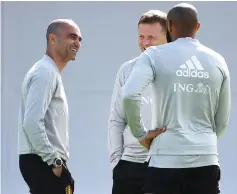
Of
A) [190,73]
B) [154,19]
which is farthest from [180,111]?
[154,19]

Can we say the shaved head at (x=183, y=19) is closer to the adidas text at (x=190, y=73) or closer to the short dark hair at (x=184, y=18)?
the short dark hair at (x=184, y=18)

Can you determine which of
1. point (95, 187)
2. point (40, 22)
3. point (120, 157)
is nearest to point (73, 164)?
point (95, 187)

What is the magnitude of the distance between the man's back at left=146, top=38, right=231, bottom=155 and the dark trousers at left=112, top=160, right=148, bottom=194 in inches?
28.0

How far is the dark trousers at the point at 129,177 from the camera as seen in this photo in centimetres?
463

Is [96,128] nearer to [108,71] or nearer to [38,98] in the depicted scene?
[108,71]

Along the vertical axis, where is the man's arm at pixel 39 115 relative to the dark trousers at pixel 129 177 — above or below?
above

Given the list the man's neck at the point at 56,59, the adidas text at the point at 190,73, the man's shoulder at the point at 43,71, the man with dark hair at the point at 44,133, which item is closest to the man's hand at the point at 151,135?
the adidas text at the point at 190,73

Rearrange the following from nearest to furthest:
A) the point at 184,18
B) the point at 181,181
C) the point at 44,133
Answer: the point at 181,181 < the point at 184,18 < the point at 44,133

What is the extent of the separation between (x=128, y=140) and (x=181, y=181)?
88 cm

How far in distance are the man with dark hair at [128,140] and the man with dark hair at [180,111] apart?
2.24 feet

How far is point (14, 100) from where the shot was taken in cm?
723

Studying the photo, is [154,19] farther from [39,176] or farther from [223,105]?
[39,176]

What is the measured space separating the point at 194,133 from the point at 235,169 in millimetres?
3394

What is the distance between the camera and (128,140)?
4.67 m
